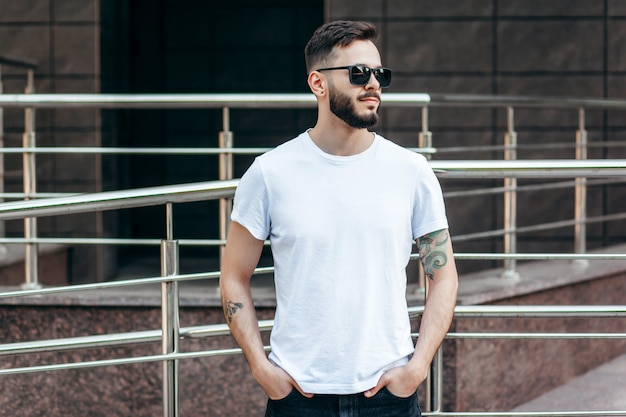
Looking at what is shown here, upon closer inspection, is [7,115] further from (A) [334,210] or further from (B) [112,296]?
(A) [334,210]

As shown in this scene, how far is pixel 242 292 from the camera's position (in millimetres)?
2561

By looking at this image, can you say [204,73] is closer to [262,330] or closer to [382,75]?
[262,330]

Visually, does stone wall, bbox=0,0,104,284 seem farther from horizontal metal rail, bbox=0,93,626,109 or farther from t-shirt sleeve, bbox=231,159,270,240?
t-shirt sleeve, bbox=231,159,270,240

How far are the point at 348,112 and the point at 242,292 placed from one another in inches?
21.5

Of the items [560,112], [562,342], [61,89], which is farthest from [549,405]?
[61,89]

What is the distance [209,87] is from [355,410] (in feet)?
22.4

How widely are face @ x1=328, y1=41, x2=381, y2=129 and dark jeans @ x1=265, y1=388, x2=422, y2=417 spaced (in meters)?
0.65

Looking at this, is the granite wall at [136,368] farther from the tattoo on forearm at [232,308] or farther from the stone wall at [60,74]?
the stone wall at [60,74]

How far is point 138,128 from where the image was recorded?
29.5ft

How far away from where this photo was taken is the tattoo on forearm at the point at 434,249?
8.36 ft

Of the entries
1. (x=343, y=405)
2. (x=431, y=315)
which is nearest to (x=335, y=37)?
(x=431, y=315)

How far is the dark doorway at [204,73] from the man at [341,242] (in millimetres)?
6456

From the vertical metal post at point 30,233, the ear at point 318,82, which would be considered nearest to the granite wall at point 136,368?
the vertical metal post at point 30,233

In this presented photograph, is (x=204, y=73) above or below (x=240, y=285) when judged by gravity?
above
